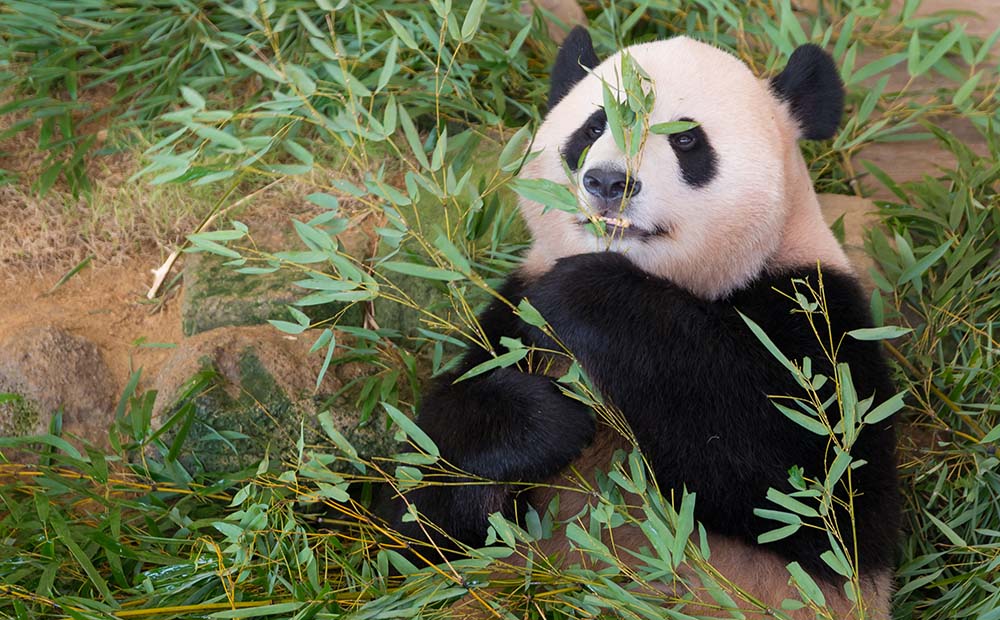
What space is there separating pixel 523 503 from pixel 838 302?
841 mm

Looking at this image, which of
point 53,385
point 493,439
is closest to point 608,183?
point 493,439

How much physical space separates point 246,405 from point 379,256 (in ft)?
2.27

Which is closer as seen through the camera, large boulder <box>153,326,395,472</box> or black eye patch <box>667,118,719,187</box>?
black eye patch <box>667,118,719,187</box>

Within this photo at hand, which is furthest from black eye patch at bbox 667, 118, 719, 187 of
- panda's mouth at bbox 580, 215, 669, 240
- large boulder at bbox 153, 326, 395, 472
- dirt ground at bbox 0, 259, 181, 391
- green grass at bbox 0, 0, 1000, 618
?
dirt ground at bbox 0, 259, 181, 391

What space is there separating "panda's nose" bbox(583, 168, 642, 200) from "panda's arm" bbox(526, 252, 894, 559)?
149 mm

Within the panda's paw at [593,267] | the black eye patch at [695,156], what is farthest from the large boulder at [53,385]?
the black eye patch at [695,156]

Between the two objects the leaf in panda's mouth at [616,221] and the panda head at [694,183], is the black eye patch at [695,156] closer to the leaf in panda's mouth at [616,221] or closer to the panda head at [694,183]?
the panda head at [694,183]

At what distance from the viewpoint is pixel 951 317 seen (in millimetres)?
3059

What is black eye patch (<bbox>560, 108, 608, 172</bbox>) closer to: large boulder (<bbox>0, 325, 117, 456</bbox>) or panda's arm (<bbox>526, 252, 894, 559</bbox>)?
panda's arm (<bbox>526, 252, 894, 559</bbox>)

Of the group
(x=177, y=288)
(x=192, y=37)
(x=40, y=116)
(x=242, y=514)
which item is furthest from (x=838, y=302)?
(x=40, y=116)

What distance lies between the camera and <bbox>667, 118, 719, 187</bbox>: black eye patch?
2.28m

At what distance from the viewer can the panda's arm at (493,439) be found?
7.27ft

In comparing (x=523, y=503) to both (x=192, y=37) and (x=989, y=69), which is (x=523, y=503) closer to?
(x=192, y=37)

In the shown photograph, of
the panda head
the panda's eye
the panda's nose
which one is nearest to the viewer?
the panda's nose
